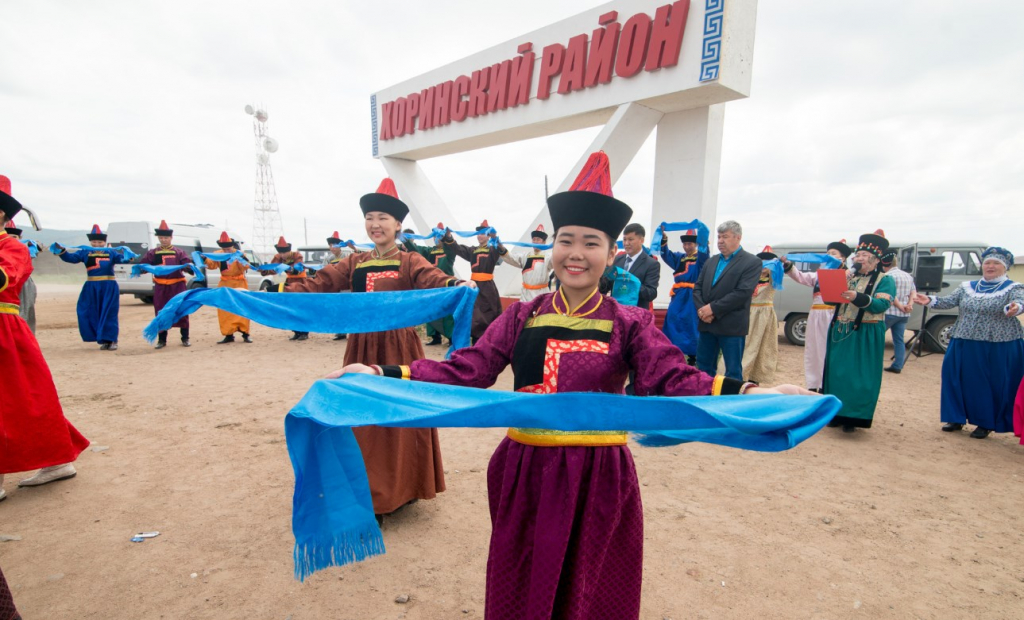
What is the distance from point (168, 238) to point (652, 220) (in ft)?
29.6

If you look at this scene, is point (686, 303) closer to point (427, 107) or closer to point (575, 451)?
point (575, 451)

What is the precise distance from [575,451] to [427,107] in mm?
13310

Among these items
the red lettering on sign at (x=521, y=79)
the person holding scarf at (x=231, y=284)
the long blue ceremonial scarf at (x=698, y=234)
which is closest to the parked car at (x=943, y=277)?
the long blue ceremonial scarf at (x=698, y=234)

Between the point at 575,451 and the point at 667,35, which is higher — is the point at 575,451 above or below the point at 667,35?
below

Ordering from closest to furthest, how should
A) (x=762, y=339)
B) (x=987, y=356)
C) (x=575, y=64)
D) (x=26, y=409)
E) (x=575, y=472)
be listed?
(x=575, y=472)
(x=26, y=409)
(x=987, y=356)
(x=762, y=339)
(x=575, y=64)

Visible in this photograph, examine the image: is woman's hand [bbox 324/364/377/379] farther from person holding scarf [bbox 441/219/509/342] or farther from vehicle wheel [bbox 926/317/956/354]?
vehicle wheel [bbox 926/317/956/354]

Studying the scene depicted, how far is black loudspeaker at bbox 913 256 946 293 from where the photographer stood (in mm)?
8648

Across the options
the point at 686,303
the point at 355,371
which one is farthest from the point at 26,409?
the point at 686,303

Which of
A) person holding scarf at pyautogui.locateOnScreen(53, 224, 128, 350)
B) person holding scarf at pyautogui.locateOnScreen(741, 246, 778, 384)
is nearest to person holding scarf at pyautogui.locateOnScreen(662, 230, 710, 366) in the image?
person holding scarf at pyautogui.locateOnScreen(741, 246, 778, 384)

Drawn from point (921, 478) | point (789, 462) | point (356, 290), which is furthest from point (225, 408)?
point (921, 478)

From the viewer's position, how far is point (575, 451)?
5.58 ft

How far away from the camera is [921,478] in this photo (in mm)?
4125

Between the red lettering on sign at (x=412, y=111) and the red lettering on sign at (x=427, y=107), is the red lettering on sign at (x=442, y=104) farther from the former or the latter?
the red lettering on sign at (x=412, y=111)

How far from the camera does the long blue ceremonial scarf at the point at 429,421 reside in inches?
58.0
